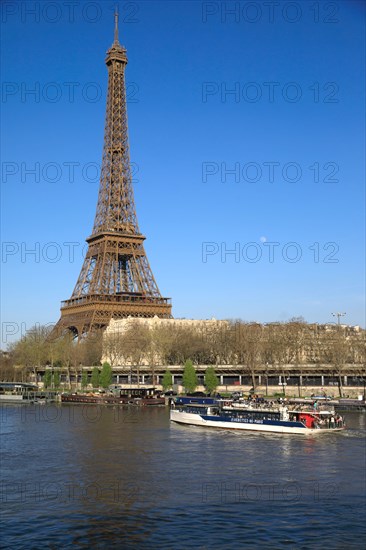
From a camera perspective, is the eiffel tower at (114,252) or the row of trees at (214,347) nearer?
the row of trees at (214,347)

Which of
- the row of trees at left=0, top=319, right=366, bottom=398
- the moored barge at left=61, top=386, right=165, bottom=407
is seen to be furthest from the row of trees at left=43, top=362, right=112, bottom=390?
the moored barge at left=61, top=386, right=165, bottom=407

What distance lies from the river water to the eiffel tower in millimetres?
63415

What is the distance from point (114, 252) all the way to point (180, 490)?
298ft

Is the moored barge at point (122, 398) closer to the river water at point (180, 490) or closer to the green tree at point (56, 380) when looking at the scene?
the green tree at point (56, 380)

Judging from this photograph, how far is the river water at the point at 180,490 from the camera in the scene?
26.1m

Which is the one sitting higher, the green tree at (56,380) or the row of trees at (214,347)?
the row of trees at (214,347)

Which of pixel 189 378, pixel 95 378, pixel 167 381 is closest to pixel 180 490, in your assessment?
pixel 189 378

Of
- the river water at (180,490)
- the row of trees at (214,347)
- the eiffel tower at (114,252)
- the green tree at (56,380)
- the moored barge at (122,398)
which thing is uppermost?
the eiffel tower at (114,252)

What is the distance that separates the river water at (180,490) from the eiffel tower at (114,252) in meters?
63.4

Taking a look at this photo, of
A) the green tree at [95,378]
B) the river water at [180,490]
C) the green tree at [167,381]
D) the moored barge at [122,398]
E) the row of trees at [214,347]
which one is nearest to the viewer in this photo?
the river water at [180,490]

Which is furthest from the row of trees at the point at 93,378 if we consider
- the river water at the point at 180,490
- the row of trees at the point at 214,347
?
the river water at the point at 180,490

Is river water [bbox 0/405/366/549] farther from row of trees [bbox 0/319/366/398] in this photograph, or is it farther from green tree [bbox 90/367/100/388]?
green tree [bbox 90/367/100/388]

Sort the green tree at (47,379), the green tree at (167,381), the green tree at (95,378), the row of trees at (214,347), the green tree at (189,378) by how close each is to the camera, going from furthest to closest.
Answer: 1. the green tree at (47,379)
2. the green tree at (95,378)
3. the row of trees at (214,347)
4. the green tree at (167,381)
5. the green tree at (189,378)

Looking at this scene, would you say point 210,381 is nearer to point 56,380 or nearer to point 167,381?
point 167,381
